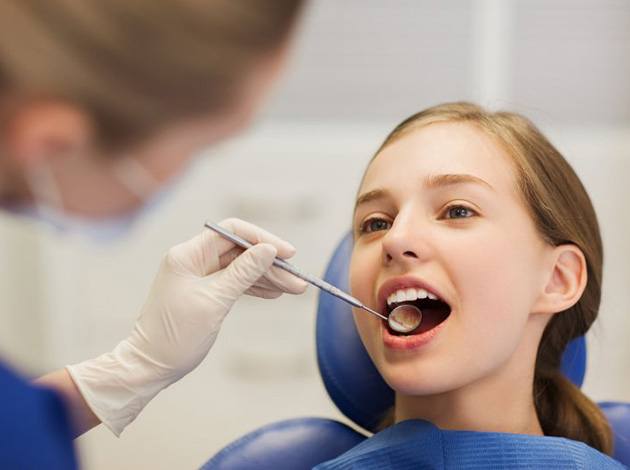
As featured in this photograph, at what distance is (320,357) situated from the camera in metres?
1.40

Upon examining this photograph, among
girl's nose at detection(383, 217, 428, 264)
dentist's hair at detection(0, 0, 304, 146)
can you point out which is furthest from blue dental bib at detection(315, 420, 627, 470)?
dentist's hair at detection(0, 0, 304, 146)

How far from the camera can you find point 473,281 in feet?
3.88

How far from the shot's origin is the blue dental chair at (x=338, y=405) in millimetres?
1356

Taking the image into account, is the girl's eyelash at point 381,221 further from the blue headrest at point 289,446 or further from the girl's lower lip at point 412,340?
the blue headrest at point 289,446

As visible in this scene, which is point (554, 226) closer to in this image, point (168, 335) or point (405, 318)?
point (405, 318)

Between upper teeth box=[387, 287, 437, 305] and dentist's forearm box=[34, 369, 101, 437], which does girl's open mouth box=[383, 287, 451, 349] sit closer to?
upper teeth box=[387, 287, 437, 305]

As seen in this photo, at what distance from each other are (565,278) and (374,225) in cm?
30

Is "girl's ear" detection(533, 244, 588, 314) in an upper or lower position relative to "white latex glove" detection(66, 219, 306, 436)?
upper

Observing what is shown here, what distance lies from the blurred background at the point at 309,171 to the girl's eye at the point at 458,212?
1.45 m

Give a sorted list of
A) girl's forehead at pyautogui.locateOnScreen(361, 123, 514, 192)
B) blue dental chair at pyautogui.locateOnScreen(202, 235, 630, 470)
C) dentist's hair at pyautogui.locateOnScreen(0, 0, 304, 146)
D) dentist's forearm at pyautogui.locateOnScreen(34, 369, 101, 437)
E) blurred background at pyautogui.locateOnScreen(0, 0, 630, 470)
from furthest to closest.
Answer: blurred background at pyautogui.locateOnScreen(0, 0, 630, 470) < blue dental chair at pyautogui.locateOnScreen(202, 235, 630, 470) < girl's forehead at pyautogui.locateOnScreen(361, 123, 514, 192) < dentist's forearm at pyautogui.locateOnScreen(34, 369, 101, 437) < dentist's hair at pyautogui.locateOnScreen(0, 0, 304, 146)

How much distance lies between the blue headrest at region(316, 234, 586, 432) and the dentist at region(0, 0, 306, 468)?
2.05ft

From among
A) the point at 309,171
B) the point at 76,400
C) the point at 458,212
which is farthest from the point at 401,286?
the point at 309,171

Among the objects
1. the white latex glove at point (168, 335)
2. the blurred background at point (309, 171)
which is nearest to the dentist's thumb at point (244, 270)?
the white latex glove at point (168, 335)

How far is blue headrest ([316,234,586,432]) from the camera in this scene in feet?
4.59
